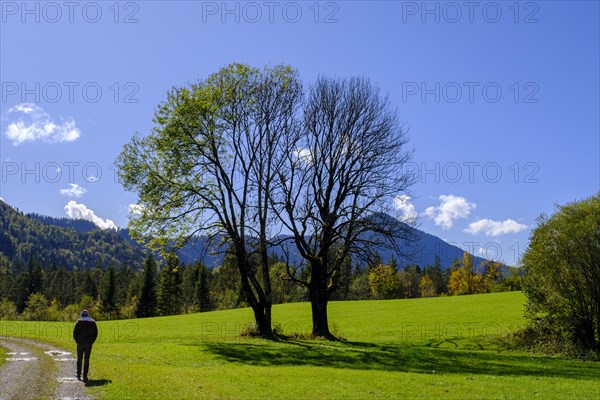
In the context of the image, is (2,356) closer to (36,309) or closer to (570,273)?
(570,273)

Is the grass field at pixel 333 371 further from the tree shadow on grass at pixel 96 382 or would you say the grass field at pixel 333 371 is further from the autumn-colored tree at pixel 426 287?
the autumn-colored tree at pixel 426 287

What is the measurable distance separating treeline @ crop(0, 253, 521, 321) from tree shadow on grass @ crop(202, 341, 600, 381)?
4930cm

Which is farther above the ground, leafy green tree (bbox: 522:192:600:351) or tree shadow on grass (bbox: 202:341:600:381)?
leafy green tree (bbox: 522:192:600:351)

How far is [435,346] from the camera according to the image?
41750 millimetres

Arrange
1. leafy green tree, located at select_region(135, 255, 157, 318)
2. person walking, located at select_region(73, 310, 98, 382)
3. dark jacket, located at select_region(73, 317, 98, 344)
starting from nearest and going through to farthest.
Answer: person walking, located at select_region(73, 310, 98, 382) < dark jacket, located at select_region(73, 317, 98, 344) < leafy green tree, located at select_region(135, 255, 157, 318)

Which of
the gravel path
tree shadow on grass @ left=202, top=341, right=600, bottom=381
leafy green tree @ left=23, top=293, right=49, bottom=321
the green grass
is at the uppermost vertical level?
the gravel path

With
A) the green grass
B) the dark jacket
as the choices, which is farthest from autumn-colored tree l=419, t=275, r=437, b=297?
the dark jacket

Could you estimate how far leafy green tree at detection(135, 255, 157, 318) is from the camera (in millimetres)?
111438

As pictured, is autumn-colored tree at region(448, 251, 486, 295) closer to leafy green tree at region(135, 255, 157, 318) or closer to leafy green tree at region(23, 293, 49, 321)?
leafy green tree at region(135, 255, 157, 318)

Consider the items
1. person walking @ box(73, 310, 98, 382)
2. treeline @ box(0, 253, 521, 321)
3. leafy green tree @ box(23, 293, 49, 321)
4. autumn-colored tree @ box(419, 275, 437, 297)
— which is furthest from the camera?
autumn-colored tree @ box(419, 275, 437, 297)

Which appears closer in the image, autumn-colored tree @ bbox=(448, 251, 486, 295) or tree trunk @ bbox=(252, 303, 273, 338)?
tree trunk @ bbox=(252, 303, 273, 338)

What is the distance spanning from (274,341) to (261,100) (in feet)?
64.4

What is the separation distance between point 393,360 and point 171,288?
312 feet

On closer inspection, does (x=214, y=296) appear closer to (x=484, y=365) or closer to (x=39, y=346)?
(x=39, y=346)
